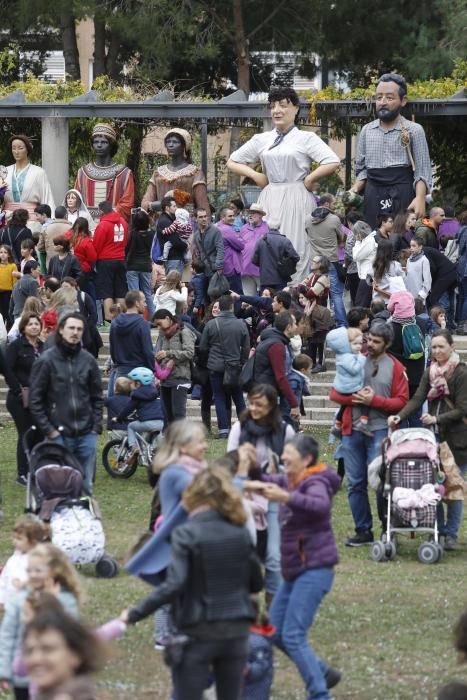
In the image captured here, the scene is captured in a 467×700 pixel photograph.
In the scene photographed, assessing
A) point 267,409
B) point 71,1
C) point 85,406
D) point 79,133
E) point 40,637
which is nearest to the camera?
point 40,637

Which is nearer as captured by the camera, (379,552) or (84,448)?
(379,552)

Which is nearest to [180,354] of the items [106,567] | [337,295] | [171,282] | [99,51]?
[171,282]

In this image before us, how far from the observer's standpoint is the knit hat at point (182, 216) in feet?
67.4

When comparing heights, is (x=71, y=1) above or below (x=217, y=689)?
above

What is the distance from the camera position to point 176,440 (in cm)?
870

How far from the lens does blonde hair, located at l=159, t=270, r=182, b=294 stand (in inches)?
727

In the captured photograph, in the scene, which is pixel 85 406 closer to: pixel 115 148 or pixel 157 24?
pixel 115 148

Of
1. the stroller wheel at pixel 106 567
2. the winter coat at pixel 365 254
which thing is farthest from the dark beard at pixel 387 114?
the stroller wheel at pixel 106 567

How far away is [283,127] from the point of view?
2058cm

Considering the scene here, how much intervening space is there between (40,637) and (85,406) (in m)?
7.12

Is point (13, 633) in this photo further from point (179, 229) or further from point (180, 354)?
point (179, 229)

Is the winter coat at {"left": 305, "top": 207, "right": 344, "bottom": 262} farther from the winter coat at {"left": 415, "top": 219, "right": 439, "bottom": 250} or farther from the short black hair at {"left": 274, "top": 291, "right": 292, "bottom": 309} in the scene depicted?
the short black hair at {"left": 274, "top": 291, "right": 292, "bottom": 309}

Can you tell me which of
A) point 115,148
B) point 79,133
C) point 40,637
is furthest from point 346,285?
point 40,637

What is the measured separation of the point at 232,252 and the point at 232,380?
11.1ft
